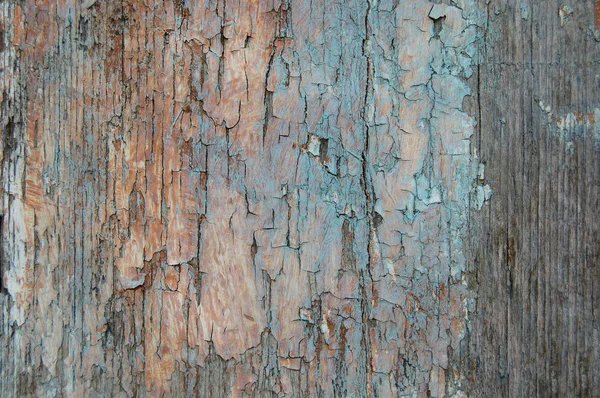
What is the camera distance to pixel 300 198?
37.4 inches

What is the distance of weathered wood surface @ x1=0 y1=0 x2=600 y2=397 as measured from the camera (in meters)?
0.90

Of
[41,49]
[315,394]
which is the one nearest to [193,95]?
[41,49]

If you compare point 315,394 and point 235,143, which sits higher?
point 235,143

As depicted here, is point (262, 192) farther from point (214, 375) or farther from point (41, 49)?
point (41, 49)

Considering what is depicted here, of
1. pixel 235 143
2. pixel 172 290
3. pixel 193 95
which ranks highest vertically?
pixel 193 95

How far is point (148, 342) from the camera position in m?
0.98

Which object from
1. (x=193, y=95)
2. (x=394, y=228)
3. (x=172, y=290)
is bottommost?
(x=172, y=290)

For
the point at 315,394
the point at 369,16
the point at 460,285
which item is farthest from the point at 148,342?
the point at 369,16

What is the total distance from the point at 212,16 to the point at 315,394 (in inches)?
32.8

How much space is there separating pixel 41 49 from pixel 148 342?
0.70 metres

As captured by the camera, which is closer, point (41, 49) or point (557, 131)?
point (557, 131)

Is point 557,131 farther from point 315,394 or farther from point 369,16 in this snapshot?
point 315,394

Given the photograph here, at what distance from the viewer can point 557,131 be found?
2.95 ft

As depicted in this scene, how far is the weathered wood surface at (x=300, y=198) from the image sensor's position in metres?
0.90
